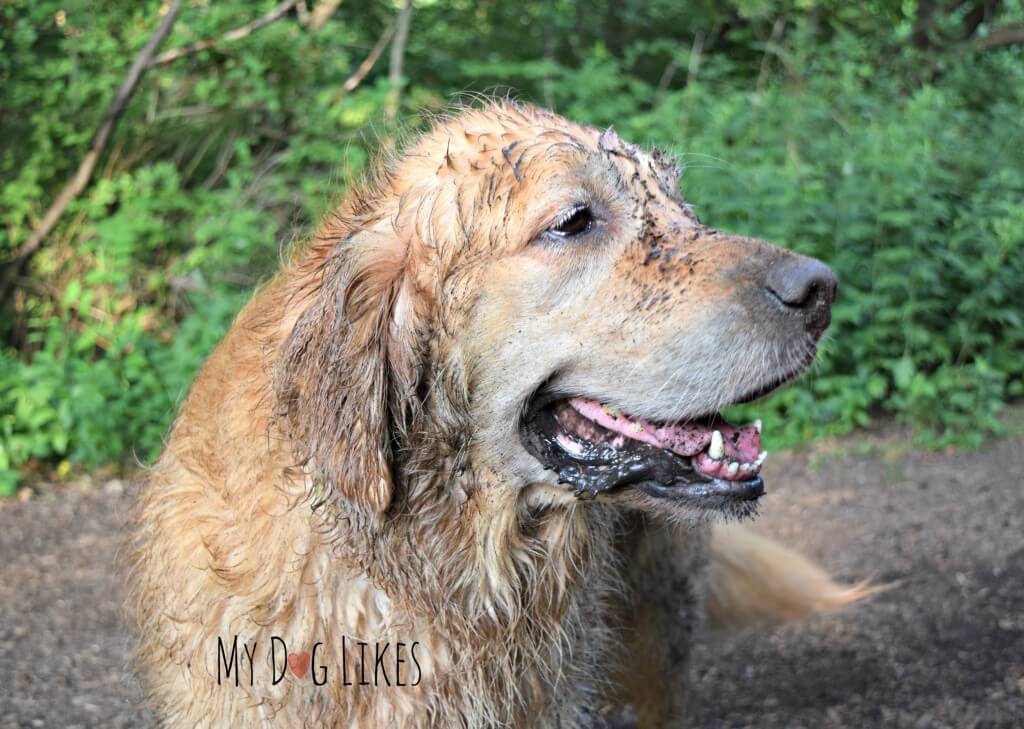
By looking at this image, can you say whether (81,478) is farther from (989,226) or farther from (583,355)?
(989,226)

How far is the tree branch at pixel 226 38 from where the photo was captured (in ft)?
24.3

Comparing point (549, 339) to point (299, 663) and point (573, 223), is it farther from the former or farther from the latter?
point (299, 663)

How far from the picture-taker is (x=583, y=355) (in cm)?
259

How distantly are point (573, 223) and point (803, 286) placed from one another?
1.81 ft

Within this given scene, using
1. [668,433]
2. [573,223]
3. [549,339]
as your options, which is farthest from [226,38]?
[668,433]

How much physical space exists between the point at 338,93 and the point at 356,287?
21.1 ft

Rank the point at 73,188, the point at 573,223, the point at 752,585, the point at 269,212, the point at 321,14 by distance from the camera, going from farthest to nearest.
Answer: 1. the point at 321,14
2. the point at 269,212
3. the point at 73,188
4. the point at 752,585
5. the point at 573,223

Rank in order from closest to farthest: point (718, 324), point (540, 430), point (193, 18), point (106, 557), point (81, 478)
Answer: point (718, 324) < point (540, 430) < point (106, 557) < point (81, 478) < point (193, 18)

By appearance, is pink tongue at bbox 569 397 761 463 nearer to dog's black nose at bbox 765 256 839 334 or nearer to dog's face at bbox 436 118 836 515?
dog's face at bbox 436 118 836 515

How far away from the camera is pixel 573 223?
8.59 ft

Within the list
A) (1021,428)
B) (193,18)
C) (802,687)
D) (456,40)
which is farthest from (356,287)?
(456,40)

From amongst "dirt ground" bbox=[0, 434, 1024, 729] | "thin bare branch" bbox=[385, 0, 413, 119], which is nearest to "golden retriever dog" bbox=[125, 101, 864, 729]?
"dirt ground" bbox=[0, 434, 1024, 729]

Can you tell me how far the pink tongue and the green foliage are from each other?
186 inches

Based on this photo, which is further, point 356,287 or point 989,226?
point 989,226
